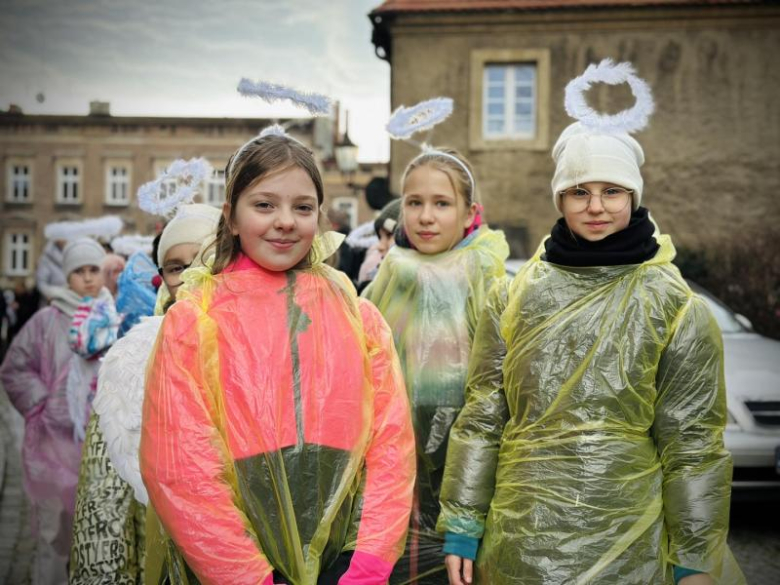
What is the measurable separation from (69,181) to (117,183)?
2389 millimetres

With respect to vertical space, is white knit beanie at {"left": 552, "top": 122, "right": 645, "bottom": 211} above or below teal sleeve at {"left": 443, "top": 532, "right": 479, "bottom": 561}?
above

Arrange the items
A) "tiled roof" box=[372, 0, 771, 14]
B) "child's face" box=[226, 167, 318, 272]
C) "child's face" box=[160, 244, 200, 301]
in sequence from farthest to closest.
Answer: "tiled roof" box=[372, 0, 771, 14] < "child's face" box=[160, 244, 200, 301] < "child's face" box=[226, 167, 318, 272]

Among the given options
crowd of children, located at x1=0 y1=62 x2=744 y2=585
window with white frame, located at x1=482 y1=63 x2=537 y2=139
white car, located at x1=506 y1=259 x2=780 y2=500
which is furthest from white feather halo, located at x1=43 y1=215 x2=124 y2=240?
window with white frame, located at x1=482 y1=63 x2=537 y2=139

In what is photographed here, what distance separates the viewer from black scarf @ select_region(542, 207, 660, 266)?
7.20 feet

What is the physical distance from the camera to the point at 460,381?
3082mm

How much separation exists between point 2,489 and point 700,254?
44.1ft

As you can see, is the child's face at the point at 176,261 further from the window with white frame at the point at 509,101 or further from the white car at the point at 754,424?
the window with white frame at the point at 509,101

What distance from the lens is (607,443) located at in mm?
2078

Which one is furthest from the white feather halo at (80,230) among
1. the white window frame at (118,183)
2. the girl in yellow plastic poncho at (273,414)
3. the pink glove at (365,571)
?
the white window frame at (118,183)

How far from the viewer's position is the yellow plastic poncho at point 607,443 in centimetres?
204

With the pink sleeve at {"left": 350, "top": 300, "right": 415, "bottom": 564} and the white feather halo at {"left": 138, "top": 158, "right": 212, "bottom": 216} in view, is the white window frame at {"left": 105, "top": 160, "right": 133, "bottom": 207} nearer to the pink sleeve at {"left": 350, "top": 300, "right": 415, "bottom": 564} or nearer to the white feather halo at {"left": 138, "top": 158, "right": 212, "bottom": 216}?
the white feather halo at {"left": 138, "top": 158, "right": 212, "bottom": 216}

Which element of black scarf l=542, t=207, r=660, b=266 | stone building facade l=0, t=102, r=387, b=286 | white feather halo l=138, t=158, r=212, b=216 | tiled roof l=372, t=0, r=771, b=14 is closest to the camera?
black scarf l=542, t=207, r=660, b=266

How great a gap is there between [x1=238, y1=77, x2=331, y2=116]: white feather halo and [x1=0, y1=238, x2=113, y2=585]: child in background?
2266 mm

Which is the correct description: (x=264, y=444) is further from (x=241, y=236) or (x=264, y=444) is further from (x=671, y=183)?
(x=671, y=183)
